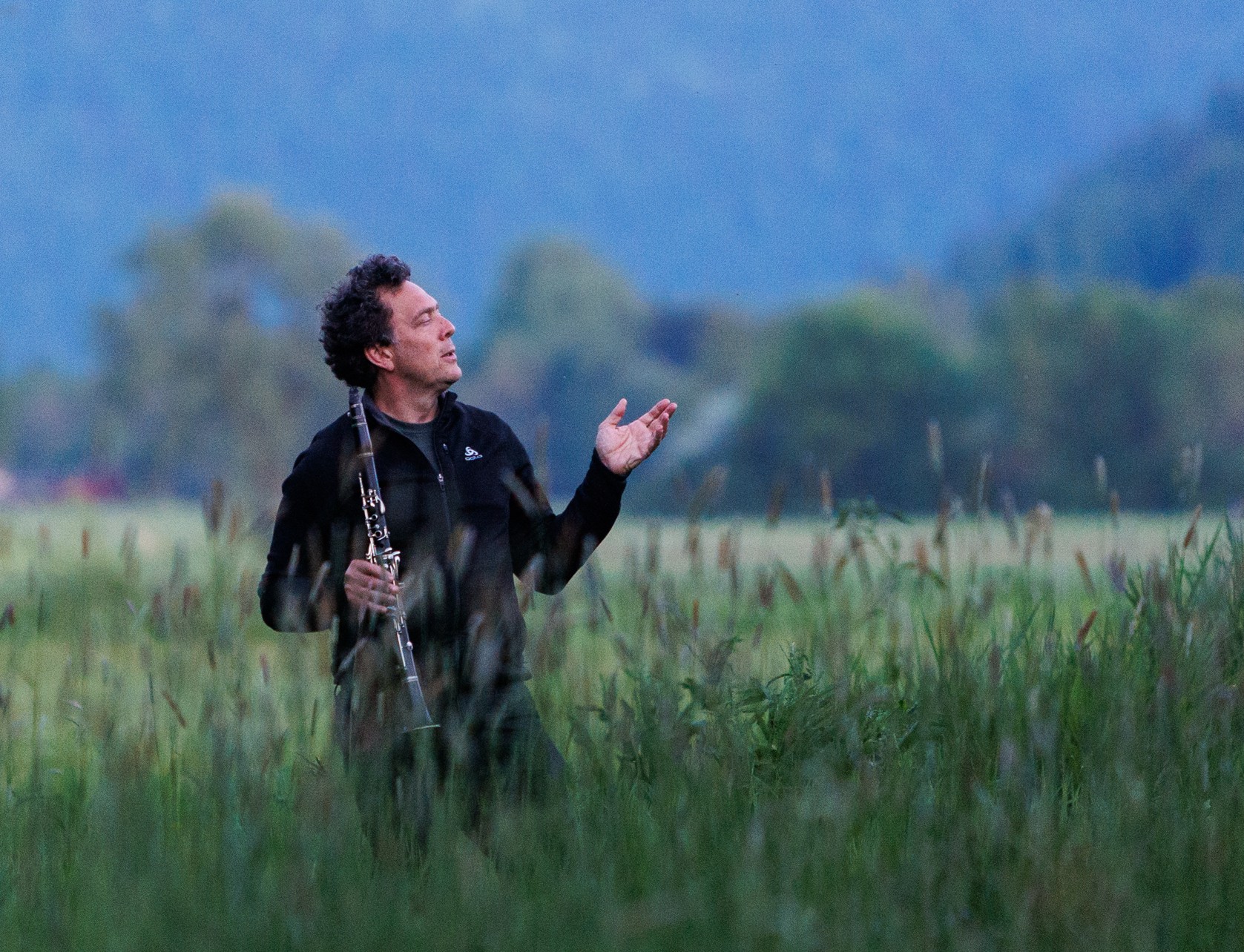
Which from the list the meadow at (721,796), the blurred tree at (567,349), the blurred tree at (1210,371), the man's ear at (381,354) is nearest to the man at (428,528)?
the man's ear at (381,354)

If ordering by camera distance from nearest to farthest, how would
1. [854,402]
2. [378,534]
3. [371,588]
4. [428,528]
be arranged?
[371,588], [378,534], [428,528], [854,402]

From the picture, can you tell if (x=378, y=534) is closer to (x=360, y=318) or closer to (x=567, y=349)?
(x=360, y=318)

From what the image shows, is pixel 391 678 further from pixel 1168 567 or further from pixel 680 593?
pixel 1168 567

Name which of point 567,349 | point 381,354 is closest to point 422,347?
point 381,354

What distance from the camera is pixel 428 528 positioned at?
4254 mm

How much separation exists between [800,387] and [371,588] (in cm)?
4969

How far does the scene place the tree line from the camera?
1853 inches

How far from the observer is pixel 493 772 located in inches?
135

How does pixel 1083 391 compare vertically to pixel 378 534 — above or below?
above

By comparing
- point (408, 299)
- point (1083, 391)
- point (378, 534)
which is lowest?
point (378, 534)

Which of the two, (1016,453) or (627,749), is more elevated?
(1016,453)

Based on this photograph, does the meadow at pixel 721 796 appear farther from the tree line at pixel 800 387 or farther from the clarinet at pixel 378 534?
the tree line at pixel 800 387

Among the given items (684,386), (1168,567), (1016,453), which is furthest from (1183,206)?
(1168,567)

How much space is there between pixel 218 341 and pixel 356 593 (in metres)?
51.2
